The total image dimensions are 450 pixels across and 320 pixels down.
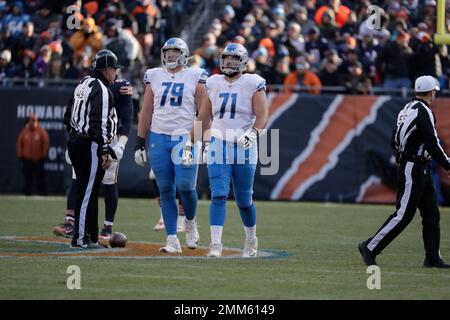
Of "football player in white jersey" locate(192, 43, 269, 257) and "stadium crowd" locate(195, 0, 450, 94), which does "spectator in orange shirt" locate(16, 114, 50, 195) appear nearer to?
"stadium crowd" locate(195, 0, 450, 94)

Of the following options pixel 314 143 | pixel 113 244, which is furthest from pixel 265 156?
pixel 113 244

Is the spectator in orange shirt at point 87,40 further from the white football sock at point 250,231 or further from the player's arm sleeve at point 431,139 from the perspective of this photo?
the player's arm sleeve at point 431,139

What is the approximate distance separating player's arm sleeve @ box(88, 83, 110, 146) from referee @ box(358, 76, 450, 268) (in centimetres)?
284

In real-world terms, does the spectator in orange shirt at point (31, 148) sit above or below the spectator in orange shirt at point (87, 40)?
below

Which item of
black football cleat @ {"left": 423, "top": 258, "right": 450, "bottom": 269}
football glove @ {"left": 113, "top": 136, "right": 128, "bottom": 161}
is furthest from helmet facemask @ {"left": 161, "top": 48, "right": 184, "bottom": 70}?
black football cleat @ {"left": 423, "top": 258, "right": 450, "bottom": 269}

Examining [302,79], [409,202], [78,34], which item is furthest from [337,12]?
[409,202]

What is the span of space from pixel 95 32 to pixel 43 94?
2097 mm

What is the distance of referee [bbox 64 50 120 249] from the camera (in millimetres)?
11242

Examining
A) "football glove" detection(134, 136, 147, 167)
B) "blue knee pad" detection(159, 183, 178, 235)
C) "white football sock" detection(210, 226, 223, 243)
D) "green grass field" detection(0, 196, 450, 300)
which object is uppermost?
"football glove" detection(134, 136, 147, 167)

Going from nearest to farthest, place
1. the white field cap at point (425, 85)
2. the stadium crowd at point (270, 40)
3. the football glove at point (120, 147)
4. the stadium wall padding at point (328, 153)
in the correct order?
the white field cap at point (425, 85)
the football glove at point (120, 147)
the stadium wall padding at point (328, 153)
the stadium crowd at point (270, 40)

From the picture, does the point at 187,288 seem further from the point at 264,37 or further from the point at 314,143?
the point at 264,37

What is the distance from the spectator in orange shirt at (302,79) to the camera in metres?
20.6

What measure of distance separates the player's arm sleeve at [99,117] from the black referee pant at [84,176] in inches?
3.7

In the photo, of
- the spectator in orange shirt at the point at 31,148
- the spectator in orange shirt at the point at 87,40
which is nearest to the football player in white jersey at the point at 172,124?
the spectator in orange shirt at the point at 31,148
